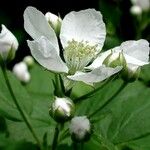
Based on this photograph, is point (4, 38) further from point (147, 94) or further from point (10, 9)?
point (10, 9)

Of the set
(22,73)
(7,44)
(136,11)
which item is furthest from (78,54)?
(136,11)

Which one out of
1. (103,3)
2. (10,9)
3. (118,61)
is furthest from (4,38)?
(10,9)

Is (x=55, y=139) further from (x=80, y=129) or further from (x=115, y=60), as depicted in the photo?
(x=115, y=60)

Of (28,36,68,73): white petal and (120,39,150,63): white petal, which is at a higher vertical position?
(28,36,68,73): white petal

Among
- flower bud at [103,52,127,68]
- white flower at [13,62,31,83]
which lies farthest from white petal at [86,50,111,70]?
white flower at [13,62,31,83]

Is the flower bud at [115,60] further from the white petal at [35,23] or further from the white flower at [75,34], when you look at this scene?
the white petal at [35,23]

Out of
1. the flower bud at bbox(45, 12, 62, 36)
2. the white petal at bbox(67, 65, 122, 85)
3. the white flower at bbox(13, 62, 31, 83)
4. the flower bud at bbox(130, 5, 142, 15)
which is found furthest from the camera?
the flower bud at bbox(130, 5, 142, 15)

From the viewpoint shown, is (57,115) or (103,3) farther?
(103,3)

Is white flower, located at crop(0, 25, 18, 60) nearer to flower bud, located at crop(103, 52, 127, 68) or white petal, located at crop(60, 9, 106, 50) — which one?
white petal, located at crop(60, 9, 106, 50)
